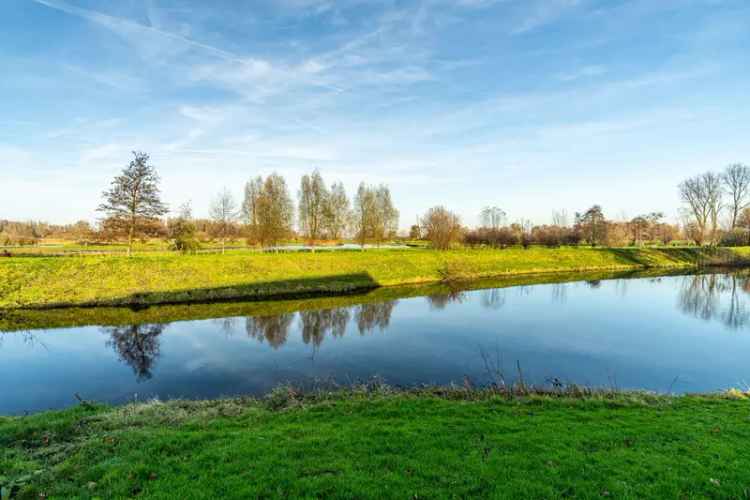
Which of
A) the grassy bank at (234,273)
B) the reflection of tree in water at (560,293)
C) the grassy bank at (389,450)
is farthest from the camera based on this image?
the reflection of tree in water at (560,293)

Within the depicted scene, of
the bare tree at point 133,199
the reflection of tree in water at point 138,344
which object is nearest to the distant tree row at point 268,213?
the bare tree at point 133,199

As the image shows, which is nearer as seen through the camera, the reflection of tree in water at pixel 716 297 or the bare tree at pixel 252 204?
the reflection of tree in water at pixel 716 297

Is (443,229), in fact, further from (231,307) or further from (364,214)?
(231,307)

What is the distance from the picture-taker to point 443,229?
2046 inches

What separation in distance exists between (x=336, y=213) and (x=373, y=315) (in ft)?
100.0

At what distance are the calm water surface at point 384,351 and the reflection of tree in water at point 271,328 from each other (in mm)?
53

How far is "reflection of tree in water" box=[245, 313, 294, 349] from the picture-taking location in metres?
17.5

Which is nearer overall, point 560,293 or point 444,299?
point 444,299

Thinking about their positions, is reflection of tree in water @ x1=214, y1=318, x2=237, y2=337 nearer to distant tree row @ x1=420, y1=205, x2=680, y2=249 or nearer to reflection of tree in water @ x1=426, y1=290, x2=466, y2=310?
reflection of tree in water @ x1=426, y1=290, x2=466, y2=310

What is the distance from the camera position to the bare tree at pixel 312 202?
46.7 m

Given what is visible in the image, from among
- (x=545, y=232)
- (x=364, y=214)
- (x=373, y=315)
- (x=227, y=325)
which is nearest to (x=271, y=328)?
(x=227, y=325)

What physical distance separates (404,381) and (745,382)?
10665 millimetres

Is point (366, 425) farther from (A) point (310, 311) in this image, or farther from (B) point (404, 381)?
(A) point (310, 311)

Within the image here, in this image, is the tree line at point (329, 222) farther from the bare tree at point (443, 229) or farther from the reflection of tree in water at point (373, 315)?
the reflection of tree in water at point (373, 315)
